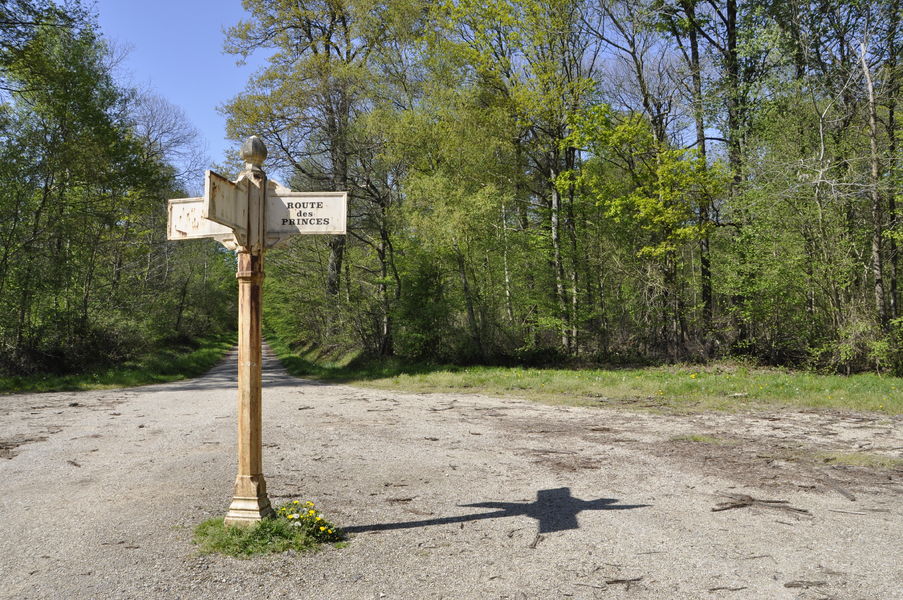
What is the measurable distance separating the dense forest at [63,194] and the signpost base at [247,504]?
1745 cm

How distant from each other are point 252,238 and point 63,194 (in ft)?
63.0

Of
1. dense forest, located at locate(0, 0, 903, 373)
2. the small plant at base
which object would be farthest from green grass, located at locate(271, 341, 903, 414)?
the small plant at base

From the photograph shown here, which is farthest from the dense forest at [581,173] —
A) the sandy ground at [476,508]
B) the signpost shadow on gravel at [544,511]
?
the signpost shadow on gravel at [544,511]

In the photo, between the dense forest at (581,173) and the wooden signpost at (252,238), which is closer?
the wooden signpost at (252,238)

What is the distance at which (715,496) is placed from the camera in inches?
215

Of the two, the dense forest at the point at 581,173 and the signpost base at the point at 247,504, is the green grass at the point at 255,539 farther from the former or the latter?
the dense forest at the point at 581,173

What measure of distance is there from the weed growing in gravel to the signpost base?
2.5 inches

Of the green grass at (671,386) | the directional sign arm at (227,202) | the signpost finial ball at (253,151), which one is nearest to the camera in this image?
the directional sign arm at (227,202)

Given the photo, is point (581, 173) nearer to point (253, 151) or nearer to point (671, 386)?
point (671, 386)

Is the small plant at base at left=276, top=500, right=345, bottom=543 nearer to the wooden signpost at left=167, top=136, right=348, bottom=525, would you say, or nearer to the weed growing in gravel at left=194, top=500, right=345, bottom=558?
the weed growing in gravel at left=194, top=500, right=345, bottom=558

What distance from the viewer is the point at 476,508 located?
5121mm

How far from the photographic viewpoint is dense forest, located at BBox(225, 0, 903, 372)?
16797 millimetres

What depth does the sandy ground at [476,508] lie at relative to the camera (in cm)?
362

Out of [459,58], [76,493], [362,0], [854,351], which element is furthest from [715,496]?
[362,0]
